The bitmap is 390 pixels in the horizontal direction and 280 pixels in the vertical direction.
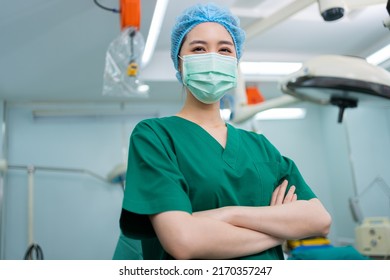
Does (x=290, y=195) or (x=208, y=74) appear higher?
(x=208, y=74)

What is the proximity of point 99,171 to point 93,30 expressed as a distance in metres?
1.65

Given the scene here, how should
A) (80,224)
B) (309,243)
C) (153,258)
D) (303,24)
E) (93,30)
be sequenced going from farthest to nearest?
(80,224)
(303,24)
(309,243)
(93,30)
(153,258)

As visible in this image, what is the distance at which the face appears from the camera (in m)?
0.91

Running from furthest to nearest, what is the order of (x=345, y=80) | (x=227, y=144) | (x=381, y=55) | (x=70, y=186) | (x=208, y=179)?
(x=70, y=186), (x=381, y=55), (x=345, y=80), (x=227, y=144), (x=208, y=179)

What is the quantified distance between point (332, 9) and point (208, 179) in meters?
1.01

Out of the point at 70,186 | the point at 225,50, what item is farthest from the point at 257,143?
the point at 70,186

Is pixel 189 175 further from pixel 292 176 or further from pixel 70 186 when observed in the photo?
pixel 70 186

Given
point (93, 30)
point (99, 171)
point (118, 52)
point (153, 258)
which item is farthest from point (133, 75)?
point (99, 171)

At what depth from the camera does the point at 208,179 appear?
32.0 inches

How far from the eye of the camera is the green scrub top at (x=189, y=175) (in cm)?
77

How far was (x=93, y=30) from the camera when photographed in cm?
236

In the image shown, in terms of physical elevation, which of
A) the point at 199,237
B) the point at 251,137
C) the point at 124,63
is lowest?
the point at 199,237

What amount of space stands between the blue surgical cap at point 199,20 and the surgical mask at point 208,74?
8cm
